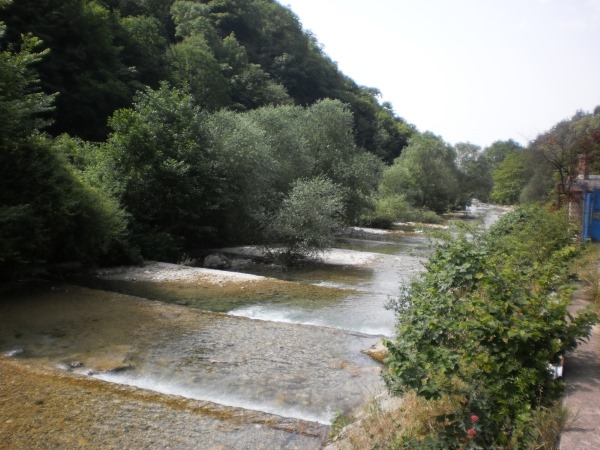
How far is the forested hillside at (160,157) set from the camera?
45.5 feet

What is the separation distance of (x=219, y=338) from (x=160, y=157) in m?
11.2

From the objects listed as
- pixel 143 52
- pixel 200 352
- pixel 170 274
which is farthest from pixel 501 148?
pixel 200 352

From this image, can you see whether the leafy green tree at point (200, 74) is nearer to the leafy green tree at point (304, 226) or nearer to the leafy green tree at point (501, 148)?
the leafy green tree at point (304, 226)

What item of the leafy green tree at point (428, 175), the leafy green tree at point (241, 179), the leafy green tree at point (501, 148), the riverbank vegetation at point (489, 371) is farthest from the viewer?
the leafy green tree at point (501, 148)

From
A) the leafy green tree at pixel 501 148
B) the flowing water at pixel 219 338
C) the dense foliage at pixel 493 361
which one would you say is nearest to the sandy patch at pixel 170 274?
the flowing water at pixel 219 338

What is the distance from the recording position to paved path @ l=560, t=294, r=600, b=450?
378cm

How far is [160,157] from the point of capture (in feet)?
63.3

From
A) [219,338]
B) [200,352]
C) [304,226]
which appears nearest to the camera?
[200,352]

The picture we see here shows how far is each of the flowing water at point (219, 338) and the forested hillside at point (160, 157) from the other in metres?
2.71

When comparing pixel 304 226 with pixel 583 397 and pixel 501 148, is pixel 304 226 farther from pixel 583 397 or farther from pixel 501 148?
pixel 501 148

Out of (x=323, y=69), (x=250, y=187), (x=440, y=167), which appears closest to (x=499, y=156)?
(x=323, y=69)

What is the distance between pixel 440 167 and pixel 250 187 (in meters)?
38.6

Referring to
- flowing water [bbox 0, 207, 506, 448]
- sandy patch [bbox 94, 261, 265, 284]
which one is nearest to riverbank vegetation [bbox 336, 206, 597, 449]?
flowing water [bbox 0, 207, 506, 448]

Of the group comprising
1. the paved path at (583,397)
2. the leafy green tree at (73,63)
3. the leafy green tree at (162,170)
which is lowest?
the paved path at (583,397)
